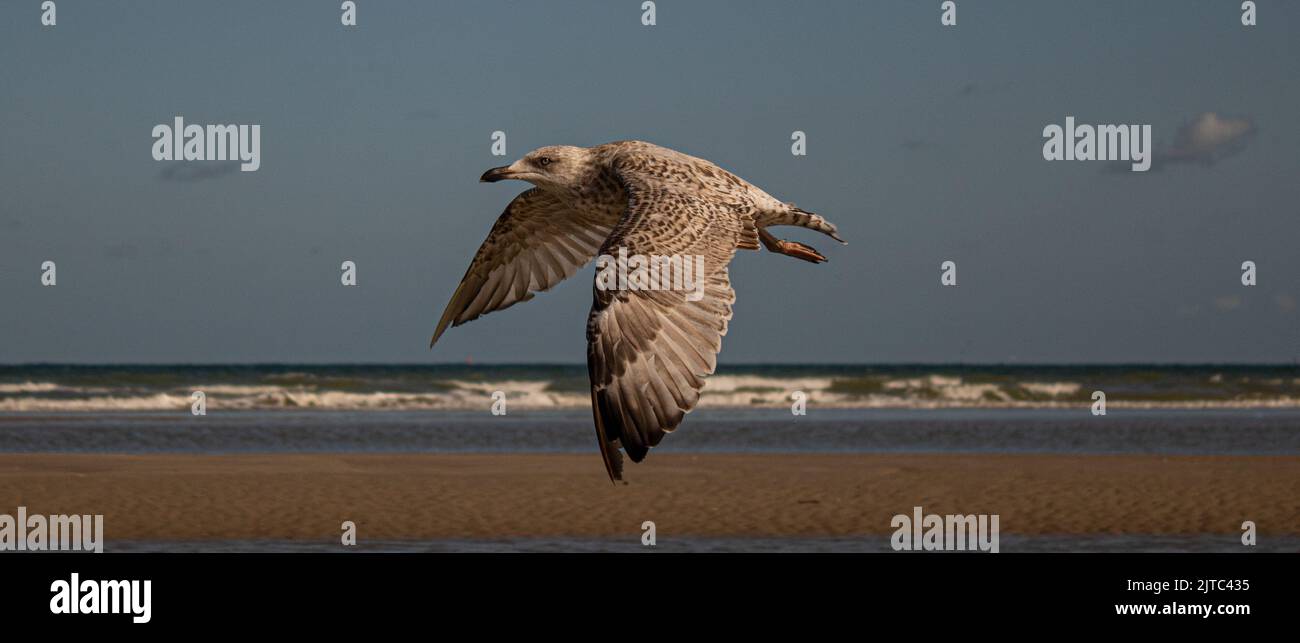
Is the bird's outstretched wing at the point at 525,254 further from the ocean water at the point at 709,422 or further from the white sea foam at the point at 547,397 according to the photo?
the white sea foam at the point at 547,397

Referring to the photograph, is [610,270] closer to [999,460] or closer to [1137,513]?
[1137,513]

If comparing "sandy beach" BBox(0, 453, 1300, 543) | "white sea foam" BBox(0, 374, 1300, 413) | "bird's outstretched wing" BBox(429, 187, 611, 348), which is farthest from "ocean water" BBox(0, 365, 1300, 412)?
"bird's outstretched wing" BBox(429, 187, 611, 348)

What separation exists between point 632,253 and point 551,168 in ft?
4.04

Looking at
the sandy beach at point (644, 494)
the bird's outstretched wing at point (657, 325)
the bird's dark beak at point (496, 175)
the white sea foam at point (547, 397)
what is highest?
the bird's dark beak at point (496, 175)

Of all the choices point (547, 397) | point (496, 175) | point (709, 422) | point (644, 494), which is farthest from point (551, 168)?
point (547, 397)

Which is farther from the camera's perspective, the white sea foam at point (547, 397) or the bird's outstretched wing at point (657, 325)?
the white sea foam at point (547, 397)

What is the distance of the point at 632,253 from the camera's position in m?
6.53

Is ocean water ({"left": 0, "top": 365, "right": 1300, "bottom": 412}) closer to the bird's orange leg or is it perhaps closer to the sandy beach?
the sandy beach

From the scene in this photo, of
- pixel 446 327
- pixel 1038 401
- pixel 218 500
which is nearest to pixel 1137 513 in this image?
pixel 218 500

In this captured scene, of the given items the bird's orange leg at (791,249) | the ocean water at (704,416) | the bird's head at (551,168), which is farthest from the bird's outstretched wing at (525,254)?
the ocean water at (704,416)

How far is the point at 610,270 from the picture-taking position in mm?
6445

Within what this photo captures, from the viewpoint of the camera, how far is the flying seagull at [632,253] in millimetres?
5734

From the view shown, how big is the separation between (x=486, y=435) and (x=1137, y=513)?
1685 cm

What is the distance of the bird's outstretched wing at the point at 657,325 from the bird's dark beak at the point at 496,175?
2.44 feet
